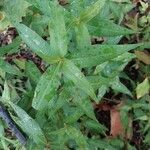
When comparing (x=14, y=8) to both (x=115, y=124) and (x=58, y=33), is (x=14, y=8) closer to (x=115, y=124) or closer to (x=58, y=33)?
(x=58, y=33)

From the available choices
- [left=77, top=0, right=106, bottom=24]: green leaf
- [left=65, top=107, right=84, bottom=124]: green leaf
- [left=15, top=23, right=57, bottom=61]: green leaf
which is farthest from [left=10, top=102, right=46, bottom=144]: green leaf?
[left=77, top=0, right=106, bottom=24]: green leaf

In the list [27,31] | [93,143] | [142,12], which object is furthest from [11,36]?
[27,31]

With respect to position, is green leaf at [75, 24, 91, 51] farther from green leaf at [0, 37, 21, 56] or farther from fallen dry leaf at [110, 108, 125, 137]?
fallen dry leaf at [110, 108, 125, 137]

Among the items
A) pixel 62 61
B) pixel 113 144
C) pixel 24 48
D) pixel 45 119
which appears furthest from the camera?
pixel 24 48

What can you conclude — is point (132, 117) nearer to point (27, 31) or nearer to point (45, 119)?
point (45, 119)

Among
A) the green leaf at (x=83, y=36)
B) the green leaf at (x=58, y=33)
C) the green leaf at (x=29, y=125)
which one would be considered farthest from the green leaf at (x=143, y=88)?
the green leaf at (x=58, y=33)

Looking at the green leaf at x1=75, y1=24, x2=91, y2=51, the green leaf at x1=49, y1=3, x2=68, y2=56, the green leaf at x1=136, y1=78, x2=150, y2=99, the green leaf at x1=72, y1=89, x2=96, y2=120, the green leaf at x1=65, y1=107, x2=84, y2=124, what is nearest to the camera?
the green leaf at x1=49, y1=3, x2=68, y2=56

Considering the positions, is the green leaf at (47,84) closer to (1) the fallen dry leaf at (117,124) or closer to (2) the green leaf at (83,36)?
(2) the green leaf at (83,36)
